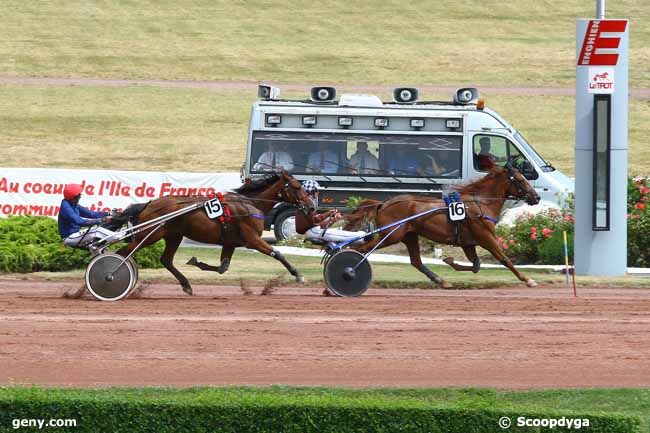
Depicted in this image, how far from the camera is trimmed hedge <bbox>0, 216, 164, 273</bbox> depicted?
18172 mm

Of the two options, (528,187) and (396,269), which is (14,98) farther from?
(528,187)

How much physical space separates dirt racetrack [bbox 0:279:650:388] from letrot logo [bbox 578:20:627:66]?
384cm

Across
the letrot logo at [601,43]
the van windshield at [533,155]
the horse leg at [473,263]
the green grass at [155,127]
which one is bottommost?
the horse leg at [473,263]

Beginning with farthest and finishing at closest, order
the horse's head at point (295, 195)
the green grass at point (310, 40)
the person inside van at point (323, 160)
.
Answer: the green grass at point (310, 40)
the person inside van at point (323, 160)
the horse's head at point (295, 195)

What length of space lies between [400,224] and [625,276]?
442 centimetres

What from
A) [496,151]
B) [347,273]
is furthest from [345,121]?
[347,273]

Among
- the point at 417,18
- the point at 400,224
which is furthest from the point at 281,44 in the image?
the point at 400,224

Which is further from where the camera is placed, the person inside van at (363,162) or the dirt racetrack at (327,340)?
the person inside van at (363,162)

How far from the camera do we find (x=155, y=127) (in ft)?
130

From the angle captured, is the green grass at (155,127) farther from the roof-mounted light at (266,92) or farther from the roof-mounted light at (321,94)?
the roof-mounted light at (321,94)

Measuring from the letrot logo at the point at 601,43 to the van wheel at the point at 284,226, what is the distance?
7.14 meters
